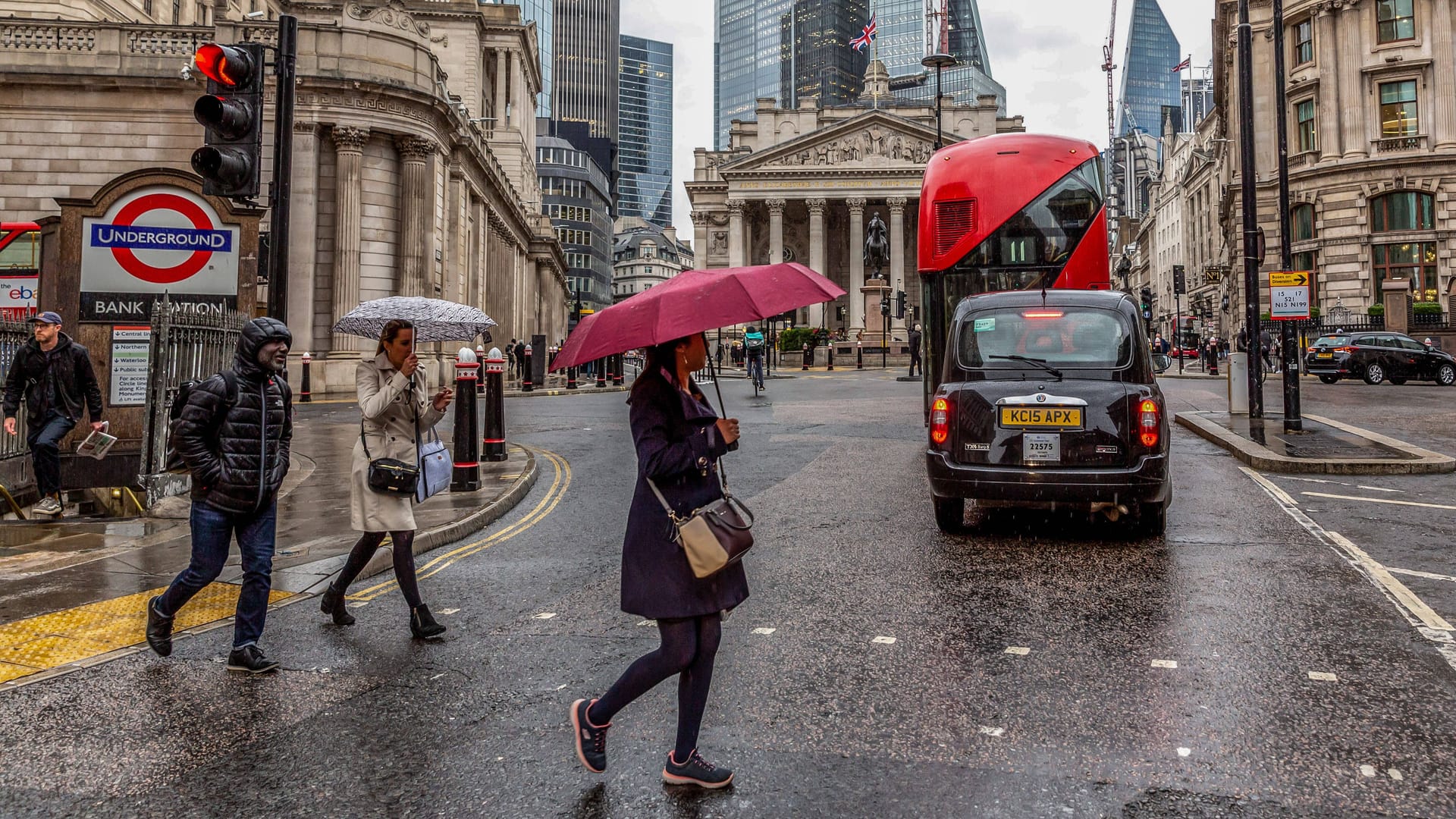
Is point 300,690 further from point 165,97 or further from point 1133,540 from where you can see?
point 165,97

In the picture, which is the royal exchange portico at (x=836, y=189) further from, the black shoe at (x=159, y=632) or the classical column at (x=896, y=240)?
the black shoe at (x=159, y=632)

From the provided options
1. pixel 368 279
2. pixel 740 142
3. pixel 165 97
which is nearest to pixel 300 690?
pixel 368 279

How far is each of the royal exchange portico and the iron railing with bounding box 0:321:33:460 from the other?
6421 centimetres

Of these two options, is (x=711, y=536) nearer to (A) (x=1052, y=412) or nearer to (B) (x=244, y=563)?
(B) (x=244, y=563)

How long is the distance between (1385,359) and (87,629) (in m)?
30.8

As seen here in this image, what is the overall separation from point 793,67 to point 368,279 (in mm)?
169897

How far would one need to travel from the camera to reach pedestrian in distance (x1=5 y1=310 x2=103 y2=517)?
816 centimetres

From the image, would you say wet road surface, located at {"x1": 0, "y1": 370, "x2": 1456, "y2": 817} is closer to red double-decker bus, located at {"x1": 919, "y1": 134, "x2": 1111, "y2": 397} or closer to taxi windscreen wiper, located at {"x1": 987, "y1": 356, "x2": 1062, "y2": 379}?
taxi windscreen wiper, located at {"x1": 987, "y1": 356, "x2": 1062, "y2": 379}

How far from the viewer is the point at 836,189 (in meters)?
77.9

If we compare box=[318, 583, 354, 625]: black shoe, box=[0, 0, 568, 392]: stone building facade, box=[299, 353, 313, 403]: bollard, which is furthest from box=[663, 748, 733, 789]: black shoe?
box=[0, 0, 568, 392]: stone building facade

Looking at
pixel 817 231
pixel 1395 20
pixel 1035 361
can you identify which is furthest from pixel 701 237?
pixel 1035 361

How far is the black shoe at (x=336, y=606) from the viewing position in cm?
521

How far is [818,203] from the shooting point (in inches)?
3054

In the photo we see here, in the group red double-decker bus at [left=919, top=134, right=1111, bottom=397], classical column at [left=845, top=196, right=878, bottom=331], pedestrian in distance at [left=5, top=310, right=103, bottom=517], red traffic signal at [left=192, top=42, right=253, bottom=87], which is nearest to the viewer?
red traffic signal at [left=192, top=42, right=253, bottom=87]
